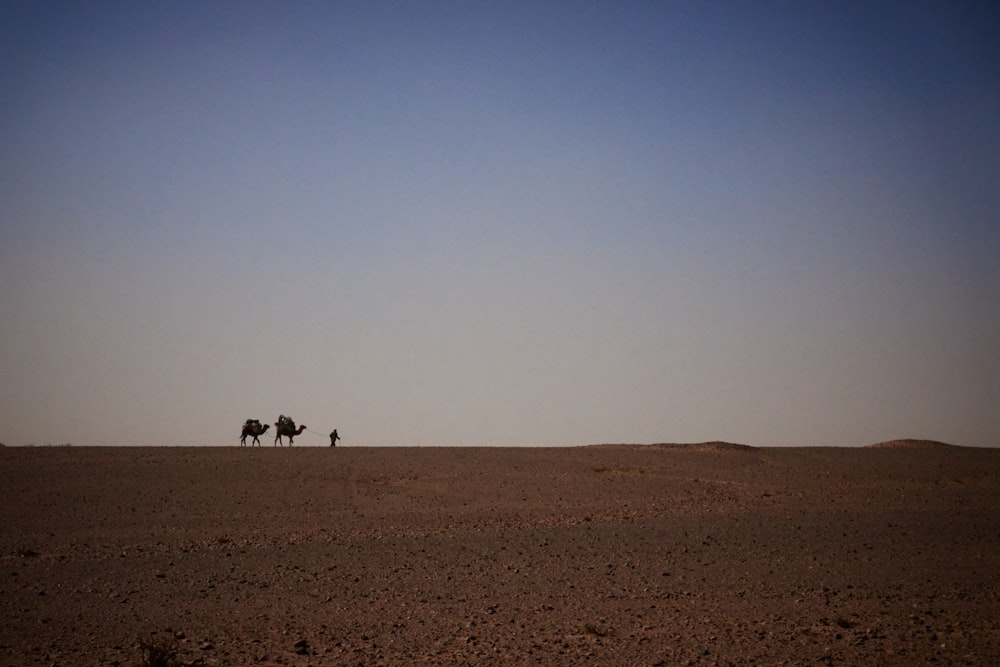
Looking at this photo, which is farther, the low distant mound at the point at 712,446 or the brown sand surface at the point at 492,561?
the low distant mound at the point at 712,446

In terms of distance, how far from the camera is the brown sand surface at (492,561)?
1336 centimetres

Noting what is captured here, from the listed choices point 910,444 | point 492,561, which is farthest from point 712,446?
point 492,561

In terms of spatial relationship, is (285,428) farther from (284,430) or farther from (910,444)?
(910,444)

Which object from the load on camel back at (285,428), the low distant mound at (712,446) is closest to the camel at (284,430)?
the load on camel back at (285,428)

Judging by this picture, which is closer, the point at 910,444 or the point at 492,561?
the point at 492,561

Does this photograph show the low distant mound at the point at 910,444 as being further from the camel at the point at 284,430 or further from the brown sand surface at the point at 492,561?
the camel at the point at 284,430

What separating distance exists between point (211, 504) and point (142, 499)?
236 cm

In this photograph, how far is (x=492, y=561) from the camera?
19.7 metres

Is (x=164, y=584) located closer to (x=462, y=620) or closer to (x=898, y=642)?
(x=462, y=620)

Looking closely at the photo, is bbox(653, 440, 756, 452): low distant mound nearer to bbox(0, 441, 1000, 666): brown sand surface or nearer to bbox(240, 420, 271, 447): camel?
bbox(0, 441, 1000, 666): brown sand surface

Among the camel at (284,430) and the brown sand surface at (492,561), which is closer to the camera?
the brown sand surface at (492,561)

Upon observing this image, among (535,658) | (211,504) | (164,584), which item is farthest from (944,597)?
(211,504)

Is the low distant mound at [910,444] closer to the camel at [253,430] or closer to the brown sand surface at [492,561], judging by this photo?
the brown sand surface at [492,561]

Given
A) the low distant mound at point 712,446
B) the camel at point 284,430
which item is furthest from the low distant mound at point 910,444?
the camel at point 284,430
